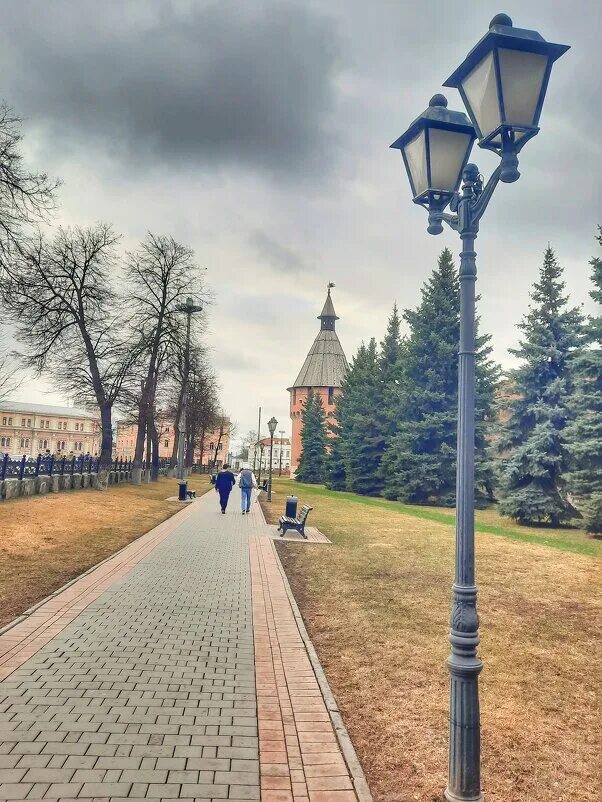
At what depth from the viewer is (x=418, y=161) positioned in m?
4.02

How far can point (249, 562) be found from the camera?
11531mm

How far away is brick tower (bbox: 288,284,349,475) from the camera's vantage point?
264 ft

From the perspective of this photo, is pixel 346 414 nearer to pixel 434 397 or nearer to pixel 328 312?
pixel 434 397

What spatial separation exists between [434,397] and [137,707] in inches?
1087

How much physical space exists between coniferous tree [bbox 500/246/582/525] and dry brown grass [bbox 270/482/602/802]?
10972mm

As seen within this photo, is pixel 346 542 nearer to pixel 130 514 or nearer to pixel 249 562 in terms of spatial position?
pixel 249 562

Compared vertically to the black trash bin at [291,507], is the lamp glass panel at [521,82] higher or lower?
higher

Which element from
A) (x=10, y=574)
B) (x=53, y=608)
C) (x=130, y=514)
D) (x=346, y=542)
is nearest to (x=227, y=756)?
(x=53, y=608)

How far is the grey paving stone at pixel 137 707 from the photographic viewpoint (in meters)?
3.43

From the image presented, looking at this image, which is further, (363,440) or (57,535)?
(363,440)

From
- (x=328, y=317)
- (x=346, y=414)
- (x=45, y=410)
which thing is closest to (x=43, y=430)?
(x=45, y=410)

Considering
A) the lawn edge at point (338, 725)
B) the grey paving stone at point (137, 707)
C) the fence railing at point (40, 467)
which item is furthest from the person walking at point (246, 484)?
the lawn edge at point (338, 725)

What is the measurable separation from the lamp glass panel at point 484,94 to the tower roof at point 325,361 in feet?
249

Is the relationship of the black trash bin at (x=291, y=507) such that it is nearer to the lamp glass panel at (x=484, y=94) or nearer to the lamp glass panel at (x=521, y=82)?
the lamp glass panel at (x=484, y=94)
